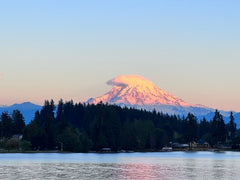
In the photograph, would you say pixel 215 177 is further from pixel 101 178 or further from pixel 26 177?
pixel 26 177

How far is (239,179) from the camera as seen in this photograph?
89.2m

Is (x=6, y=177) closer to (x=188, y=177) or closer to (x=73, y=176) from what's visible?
(x=73, y=176)

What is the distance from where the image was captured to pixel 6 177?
88312mm

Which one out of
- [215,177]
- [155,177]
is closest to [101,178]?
[155,177]

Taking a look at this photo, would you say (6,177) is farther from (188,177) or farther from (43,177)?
(188,177)

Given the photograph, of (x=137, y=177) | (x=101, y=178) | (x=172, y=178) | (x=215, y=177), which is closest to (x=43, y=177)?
(x=101, y=178)

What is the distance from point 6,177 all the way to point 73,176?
12.8 metres

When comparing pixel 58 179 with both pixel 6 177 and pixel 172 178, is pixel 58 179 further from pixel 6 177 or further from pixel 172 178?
pixel 172 178

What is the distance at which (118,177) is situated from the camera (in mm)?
91688

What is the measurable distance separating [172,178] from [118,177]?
10393 millimetres

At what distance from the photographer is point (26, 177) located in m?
89.2

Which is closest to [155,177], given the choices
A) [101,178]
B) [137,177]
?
[137,177]

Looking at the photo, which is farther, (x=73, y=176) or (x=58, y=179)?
(x=73, y=176)

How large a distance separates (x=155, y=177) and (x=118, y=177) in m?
7.11
